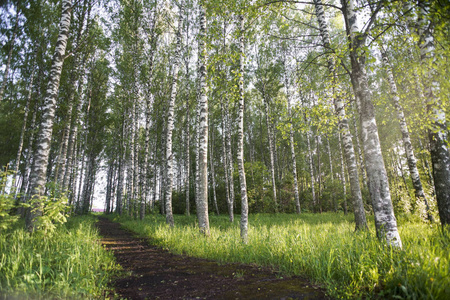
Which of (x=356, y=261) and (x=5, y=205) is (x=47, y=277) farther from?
(x=356, y=261)

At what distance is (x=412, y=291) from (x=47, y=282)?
4.21 meters

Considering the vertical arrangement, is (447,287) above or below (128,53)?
below

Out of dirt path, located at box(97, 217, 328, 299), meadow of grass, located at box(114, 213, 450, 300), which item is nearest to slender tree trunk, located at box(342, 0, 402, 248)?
meadow of grass, located at box(114, 213, 450, 300)

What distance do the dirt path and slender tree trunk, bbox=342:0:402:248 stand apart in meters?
1.61

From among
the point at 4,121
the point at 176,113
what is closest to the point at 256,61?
the point at 176,113

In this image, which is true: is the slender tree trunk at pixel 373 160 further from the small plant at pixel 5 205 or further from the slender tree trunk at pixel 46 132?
the slender tree trunk at pixel 46 132

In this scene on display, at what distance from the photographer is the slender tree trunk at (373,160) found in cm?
346

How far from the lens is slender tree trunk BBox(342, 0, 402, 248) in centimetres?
346

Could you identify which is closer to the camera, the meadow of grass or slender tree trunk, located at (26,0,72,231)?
the meadow of grass

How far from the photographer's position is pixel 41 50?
1542 cm

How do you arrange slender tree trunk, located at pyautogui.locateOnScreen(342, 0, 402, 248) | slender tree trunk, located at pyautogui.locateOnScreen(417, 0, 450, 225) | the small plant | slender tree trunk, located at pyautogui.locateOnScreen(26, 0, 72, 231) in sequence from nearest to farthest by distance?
slender tree trunk, located at pyautogui.locateOnScreen(342, 0, 402, 248) < the small plant < slender tree trunk, located at pyautogui.locateOnScreen(417, 0, 450, 225) < slender tree trunk, located at pyautogui.locateOnScreen(26, 0, 72, 231)

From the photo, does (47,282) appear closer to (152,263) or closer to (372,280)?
(152,263)

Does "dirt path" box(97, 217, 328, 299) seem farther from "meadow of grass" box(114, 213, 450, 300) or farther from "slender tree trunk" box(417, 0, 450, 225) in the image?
"slender tree trunk" box(417, 0, 450, 225)

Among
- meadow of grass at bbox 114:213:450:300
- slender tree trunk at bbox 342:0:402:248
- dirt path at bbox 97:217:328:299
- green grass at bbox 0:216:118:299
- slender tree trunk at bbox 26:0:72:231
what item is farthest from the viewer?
slender tree trunk at bbox 26:0:72:231
